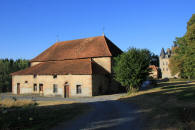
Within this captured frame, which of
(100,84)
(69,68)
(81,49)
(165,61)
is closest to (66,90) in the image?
(69,68)

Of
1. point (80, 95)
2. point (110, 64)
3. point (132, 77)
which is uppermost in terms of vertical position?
point (110, 64)

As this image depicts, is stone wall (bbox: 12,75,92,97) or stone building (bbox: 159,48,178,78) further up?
stone building (bbox: 159,48,178,78)

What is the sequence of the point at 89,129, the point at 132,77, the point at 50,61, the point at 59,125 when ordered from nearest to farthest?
the point at 89,129 → the point at 59,125 → the point at 132,77 → the point at 50,61

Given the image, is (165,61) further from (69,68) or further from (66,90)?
(66,90)

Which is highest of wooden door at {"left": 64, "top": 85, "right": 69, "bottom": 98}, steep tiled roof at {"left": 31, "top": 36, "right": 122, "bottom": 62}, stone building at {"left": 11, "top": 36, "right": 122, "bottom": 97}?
steep tiled roof at {"left": 31, "top": 36, "right": 122, "bottom": 62}

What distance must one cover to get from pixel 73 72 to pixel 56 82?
13.8ft

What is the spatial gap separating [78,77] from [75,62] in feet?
17.4

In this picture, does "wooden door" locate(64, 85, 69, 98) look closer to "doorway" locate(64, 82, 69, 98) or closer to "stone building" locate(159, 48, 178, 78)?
"doorway" locate(64, 82, 69, 98)

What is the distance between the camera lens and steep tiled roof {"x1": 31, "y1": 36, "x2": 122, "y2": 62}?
109ft

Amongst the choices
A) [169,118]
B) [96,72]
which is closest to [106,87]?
[96,72]

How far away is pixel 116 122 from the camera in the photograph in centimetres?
968

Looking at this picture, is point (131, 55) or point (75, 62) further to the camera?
point (75, 62)

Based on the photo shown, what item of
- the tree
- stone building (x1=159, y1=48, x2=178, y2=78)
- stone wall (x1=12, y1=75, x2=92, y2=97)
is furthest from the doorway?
stone building (x1=159, y1=48, x2=178, y2=78)

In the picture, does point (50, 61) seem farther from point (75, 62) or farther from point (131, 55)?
point (131, 55)
